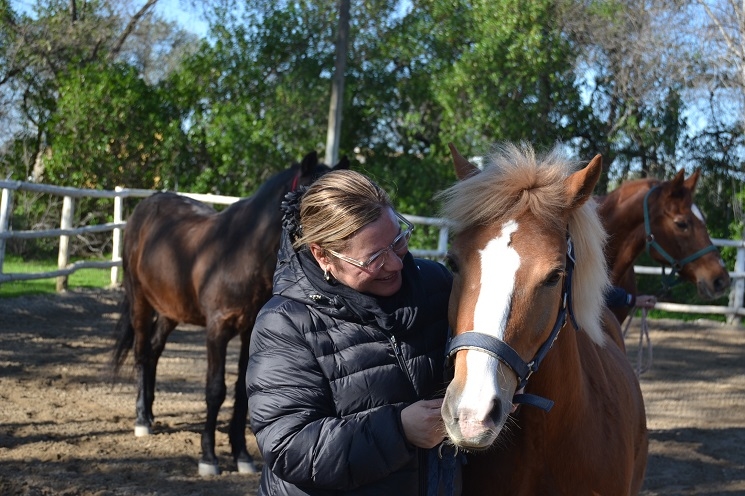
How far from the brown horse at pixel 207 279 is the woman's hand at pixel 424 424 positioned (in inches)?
113

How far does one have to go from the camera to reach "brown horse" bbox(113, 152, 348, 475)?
481 cm

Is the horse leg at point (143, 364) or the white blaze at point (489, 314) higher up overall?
the white blaze at point (489, 314)

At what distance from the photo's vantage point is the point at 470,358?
6.01 ft

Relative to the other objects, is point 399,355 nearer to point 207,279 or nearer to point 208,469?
point 208,469

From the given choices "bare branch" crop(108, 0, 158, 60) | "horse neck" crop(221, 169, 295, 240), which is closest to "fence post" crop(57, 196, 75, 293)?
"horse neck" crop(221, 169, 295, 240)

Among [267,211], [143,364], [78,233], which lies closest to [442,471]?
[267,211]

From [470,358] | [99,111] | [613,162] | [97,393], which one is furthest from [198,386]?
[613,162]

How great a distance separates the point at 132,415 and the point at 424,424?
437 centimetres

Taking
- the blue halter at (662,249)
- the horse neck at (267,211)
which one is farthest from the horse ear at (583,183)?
the blue halter at (662,249)

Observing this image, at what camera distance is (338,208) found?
6.77ft

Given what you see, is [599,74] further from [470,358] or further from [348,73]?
[470,358]

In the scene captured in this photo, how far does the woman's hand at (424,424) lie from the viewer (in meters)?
1.90

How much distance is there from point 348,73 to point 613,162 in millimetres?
5265

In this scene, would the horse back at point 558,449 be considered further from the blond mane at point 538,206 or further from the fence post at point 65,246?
the fence post at point 65,246
